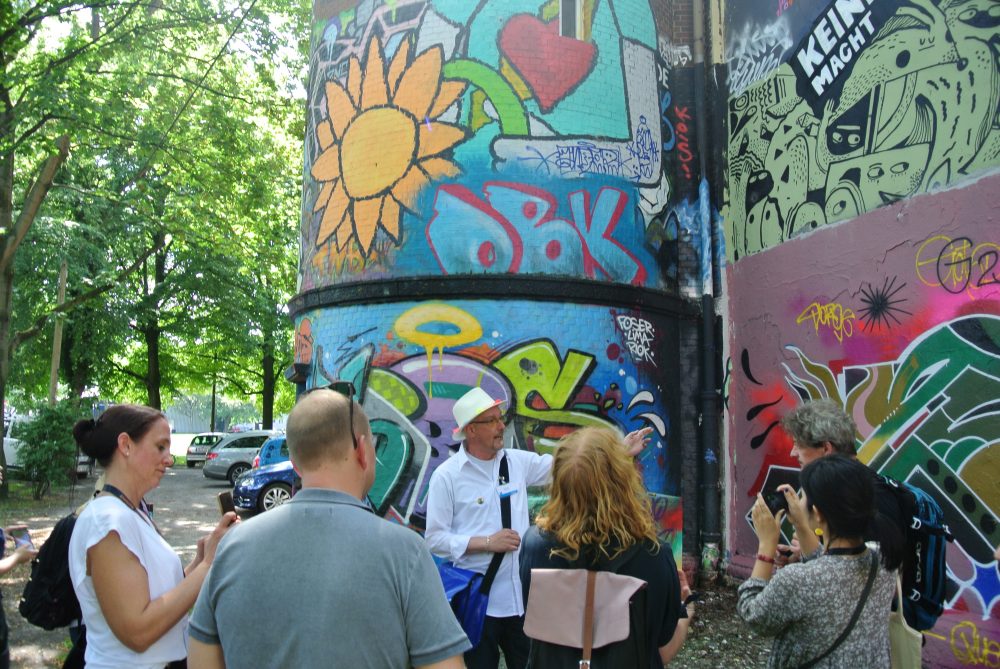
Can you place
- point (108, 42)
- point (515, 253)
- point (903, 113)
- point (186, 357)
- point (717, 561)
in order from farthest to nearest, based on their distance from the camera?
1. point (186, 357)
2. point (108, 42)
3. point (717, 561)
4. point (515, 253)
5. point (903, 113)

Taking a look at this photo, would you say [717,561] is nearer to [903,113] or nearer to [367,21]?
[903,113]

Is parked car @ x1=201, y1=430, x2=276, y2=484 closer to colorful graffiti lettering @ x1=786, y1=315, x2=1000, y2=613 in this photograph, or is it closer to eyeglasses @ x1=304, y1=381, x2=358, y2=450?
colorful graffiti lettering @ x1=786, y1=315, x2=1000, y2=613

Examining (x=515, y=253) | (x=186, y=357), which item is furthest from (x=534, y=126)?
(x=186, y=357)

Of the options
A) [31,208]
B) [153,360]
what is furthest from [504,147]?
[153,360]

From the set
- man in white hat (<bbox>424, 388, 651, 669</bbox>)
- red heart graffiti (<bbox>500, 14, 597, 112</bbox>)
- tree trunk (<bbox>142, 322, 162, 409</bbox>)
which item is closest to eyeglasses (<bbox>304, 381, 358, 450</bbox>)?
man in white hat (<bbox>424, 388, 651, 669</bbox>)

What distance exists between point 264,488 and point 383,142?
8158 millimetres

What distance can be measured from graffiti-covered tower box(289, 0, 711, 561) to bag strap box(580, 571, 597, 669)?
5286 millimetres

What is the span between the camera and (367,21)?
9.20m

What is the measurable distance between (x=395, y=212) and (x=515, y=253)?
148 cm

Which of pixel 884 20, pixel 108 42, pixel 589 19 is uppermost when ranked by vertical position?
pixel 108 42

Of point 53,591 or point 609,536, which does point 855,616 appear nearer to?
point 609,536

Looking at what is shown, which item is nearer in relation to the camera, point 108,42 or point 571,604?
point 571,604

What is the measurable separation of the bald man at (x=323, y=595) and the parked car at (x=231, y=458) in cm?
2063

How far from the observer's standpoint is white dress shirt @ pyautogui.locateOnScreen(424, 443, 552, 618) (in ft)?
13.9
